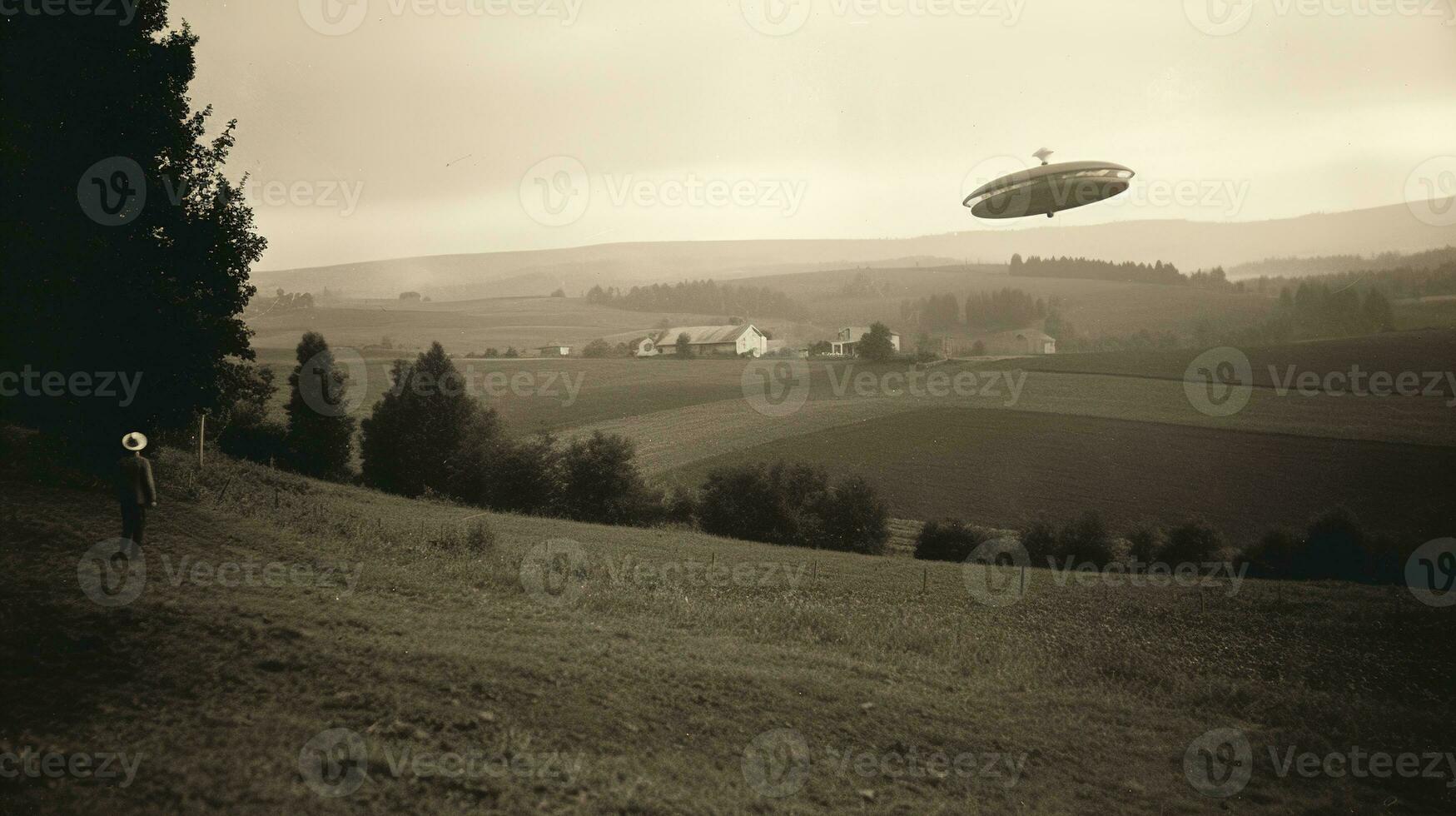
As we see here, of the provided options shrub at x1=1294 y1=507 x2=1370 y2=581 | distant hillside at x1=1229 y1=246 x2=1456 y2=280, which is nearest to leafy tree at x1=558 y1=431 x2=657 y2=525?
shrub at x1=1294 y1=507 x2=1370 y2=581

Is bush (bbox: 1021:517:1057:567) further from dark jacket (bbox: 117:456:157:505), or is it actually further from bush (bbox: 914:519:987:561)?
dark jacket (bbox: 117:456:157:505)

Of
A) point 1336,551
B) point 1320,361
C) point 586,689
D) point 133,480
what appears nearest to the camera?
point 586,689

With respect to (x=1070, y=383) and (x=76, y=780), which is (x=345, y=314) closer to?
(x=1070, y=383)

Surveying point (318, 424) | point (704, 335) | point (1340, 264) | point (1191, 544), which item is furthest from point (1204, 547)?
point (1340, 264)

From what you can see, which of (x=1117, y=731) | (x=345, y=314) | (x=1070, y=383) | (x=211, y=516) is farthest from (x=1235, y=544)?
(x=345, y=314)

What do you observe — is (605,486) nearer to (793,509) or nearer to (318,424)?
(793,509)

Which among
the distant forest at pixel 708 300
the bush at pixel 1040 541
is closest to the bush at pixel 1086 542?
the bush at pixel 1040 541
